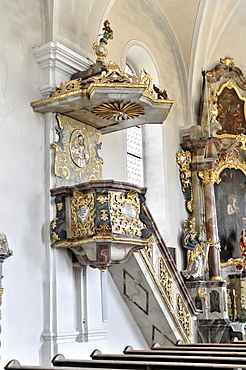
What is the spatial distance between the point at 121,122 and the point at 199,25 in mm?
4968

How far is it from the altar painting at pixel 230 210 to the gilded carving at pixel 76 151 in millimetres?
5435

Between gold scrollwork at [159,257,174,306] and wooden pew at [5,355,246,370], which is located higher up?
gold scrollwork at [159,257,174,306]

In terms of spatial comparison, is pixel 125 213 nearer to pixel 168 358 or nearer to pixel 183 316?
pixel 168 358

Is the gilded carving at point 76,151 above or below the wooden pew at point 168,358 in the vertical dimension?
above

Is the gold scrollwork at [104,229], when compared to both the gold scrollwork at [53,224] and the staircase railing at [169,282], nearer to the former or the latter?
the gold scrollwork at [53,224]

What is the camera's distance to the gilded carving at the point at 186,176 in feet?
41.5

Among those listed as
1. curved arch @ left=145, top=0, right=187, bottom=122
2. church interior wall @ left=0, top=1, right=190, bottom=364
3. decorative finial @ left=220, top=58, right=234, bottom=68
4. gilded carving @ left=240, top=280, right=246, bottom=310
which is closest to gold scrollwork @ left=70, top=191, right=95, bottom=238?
church interior wall @ left=0, top=1, right=190, bottom=364

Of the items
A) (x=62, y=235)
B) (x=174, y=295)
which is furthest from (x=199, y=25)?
(x=62, y=235)

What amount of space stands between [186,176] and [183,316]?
366 cm

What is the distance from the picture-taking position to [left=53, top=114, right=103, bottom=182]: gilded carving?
7980 millimetres

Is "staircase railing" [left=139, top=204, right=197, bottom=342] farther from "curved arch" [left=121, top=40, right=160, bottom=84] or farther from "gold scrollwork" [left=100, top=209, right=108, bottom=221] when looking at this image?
"curved arch" [left=121, top=40, right=160, bottom=84]

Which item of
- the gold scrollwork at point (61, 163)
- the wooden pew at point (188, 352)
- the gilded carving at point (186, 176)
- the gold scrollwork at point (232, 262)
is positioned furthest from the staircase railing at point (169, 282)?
the gilded carving at point (186, 176)

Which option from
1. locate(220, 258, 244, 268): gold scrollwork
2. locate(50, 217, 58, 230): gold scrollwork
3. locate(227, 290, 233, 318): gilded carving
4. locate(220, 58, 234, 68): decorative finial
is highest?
locate(220, 58, 234, 68): decorative finial

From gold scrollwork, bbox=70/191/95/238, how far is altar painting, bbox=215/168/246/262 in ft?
20.7
